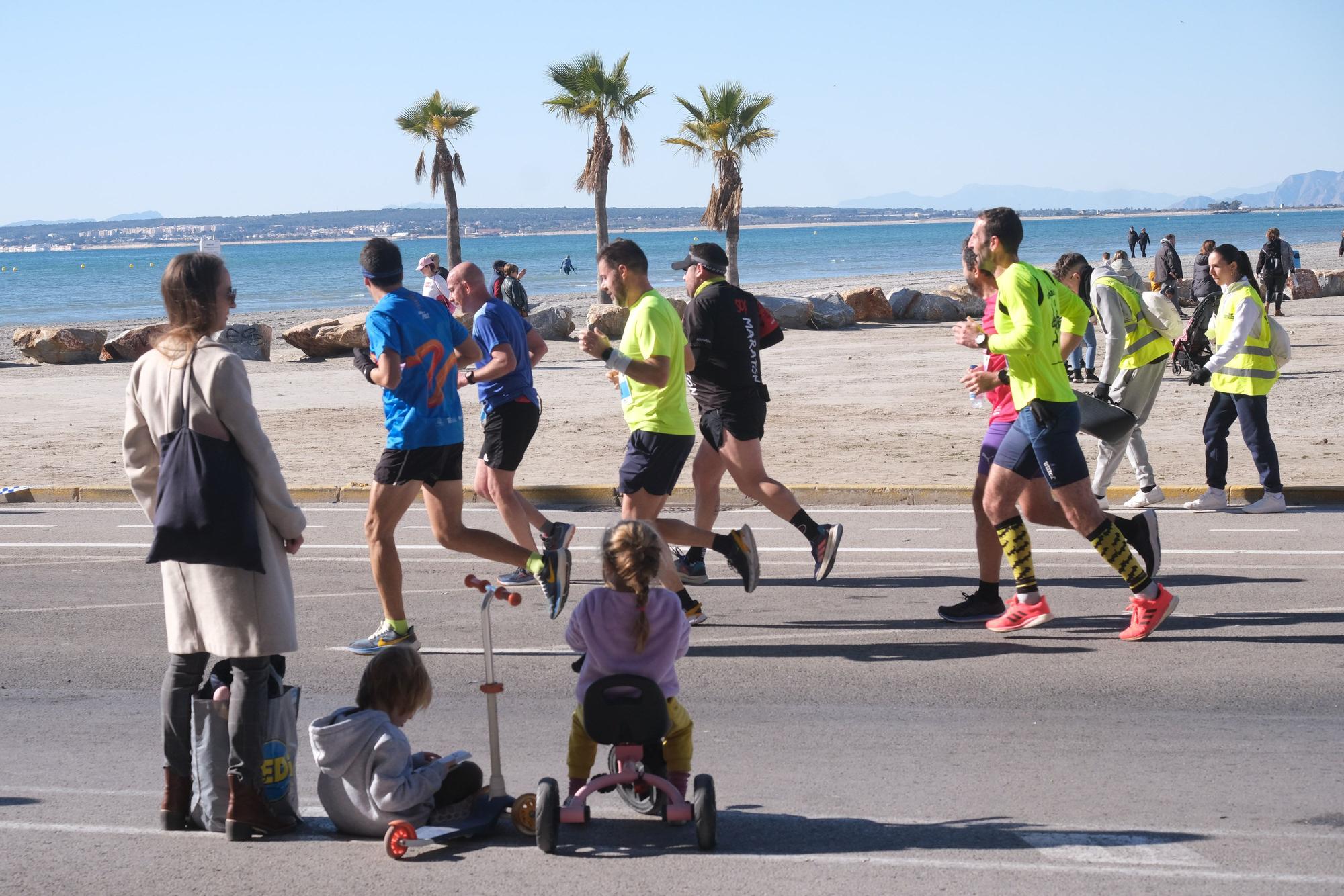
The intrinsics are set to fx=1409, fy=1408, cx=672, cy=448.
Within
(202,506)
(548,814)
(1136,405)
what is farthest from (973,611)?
(202,506)

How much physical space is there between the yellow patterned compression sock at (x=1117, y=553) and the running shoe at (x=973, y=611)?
805 mm

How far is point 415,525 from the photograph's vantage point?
10812 millimetres

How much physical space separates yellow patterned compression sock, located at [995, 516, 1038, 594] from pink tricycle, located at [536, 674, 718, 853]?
312 cm

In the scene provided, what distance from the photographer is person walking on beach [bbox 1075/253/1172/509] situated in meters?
10.4

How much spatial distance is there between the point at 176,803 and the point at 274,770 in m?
0.40

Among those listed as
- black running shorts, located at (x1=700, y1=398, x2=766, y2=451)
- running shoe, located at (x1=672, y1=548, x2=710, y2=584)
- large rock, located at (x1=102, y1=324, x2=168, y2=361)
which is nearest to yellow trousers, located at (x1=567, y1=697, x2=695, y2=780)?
black running shorts, located at (x1=700, y1=398, x2=766, y2=451)

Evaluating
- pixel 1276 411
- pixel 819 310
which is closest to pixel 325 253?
pixel 819 310

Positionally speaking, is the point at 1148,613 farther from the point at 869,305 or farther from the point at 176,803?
the point at 869,305

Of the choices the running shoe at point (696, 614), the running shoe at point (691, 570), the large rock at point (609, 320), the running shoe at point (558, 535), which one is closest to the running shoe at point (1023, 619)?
the running shoe at point (696, 614)

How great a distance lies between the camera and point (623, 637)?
4.44 metres

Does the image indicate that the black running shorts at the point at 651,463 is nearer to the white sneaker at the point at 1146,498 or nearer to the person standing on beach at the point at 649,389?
the person standing on beach at the point at 649,389

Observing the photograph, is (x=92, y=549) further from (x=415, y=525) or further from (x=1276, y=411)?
(x=1276, y=411)

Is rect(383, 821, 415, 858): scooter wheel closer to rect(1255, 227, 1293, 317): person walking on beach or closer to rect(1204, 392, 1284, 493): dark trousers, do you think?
rect(1204, 392, 1284, 493): dark trousers

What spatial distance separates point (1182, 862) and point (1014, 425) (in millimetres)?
3179
